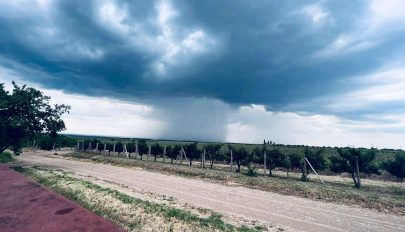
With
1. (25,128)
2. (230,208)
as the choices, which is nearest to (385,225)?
(230,208)

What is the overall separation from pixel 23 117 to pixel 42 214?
2650cm

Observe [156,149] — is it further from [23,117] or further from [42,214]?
[42,214]

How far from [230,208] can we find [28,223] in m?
12.3

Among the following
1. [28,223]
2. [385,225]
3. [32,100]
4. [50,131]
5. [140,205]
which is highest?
[32,100]

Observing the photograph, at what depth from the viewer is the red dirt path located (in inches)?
73.5

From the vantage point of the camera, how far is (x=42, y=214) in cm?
211

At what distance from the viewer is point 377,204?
15383 millimetres

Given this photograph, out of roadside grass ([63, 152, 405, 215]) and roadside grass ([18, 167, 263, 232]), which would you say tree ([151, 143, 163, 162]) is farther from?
roadside grass ([18, 167, 263, 232])

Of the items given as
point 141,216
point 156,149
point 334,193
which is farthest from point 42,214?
point 156,149

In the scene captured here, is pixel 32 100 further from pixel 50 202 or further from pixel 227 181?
pixel 50 202

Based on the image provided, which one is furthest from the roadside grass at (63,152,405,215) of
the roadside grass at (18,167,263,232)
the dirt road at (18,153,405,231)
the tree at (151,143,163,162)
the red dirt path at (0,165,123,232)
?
the tree at (151,143,163,162)

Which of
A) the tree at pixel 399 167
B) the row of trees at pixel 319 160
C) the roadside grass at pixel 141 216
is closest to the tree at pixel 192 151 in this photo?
the row of trees at pixel 319 160

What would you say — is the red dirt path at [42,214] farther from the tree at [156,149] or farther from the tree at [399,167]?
the tree at [156,149]

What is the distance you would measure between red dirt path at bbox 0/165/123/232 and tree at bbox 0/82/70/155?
24398 mm
